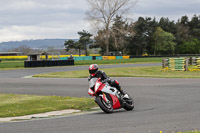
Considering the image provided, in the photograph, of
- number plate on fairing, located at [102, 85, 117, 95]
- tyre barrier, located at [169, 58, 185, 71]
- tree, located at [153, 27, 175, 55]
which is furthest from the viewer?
tree, located at [153, 27, 175, 55]

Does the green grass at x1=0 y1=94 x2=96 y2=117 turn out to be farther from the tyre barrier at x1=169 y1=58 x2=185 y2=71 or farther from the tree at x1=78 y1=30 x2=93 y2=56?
the tree at x1=78 y1=30 x2=93 y2=56

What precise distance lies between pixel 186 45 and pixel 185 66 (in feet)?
235

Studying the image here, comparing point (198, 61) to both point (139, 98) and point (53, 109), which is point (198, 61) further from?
point (53, 109)

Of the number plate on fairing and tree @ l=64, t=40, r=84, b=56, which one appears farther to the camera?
tree @ l=64, t=40, r=84, b=56

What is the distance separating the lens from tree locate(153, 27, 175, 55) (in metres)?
99.4

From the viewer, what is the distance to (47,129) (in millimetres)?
8141

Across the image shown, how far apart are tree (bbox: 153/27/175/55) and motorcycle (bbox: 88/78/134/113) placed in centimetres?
8965

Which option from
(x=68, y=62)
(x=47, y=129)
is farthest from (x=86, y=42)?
(x=47, y=129)

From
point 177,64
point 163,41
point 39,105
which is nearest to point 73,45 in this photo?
point 163,41

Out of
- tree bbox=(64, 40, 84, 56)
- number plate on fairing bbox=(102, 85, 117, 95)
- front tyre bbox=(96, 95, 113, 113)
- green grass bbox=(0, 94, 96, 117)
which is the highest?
tree bbox=(64, 40, 84, 56)

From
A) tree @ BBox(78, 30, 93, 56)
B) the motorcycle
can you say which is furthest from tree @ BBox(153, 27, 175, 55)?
the motorcycle

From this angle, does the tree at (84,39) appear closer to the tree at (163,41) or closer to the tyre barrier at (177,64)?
the tree at (163,41)

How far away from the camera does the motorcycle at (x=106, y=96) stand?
10.6 meters

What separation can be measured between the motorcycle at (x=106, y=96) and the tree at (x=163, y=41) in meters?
89.7
